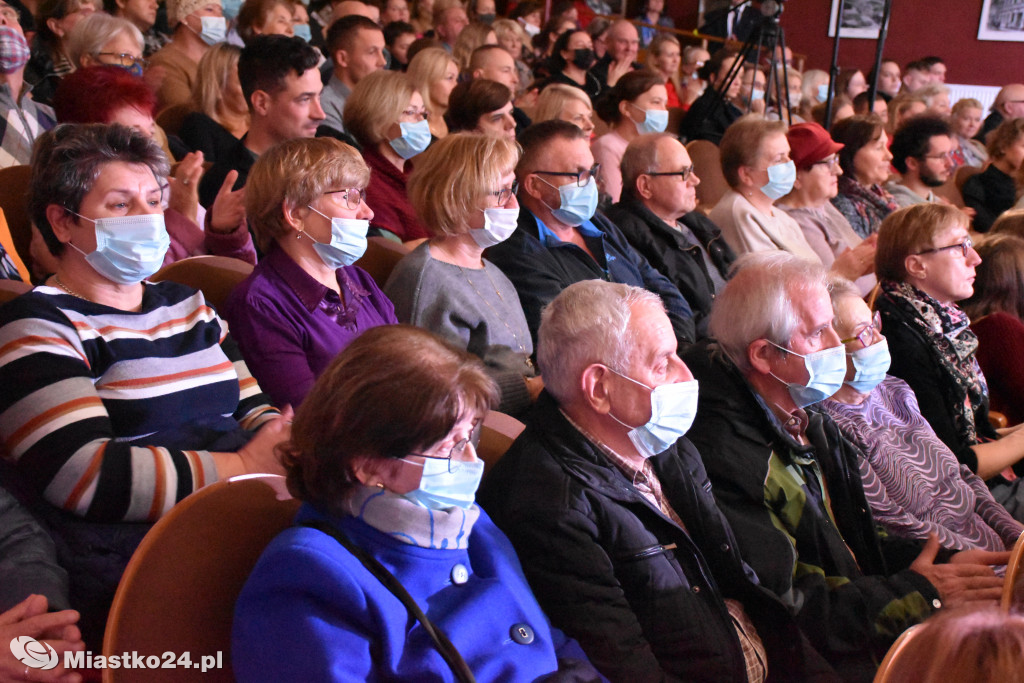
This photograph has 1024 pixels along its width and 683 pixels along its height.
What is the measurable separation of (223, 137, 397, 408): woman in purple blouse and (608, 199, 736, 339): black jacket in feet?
4.23

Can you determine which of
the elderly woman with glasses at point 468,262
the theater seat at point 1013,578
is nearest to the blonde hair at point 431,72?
the elderly woman with glasses at point 468,262

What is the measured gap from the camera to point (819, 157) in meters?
4.16

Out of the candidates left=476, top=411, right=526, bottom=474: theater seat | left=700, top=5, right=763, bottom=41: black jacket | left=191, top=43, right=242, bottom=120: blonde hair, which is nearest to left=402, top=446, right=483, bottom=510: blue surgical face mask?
left=476, top=411, right=526, bottom=474: theater seat

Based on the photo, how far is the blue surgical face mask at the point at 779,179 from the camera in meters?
3.81

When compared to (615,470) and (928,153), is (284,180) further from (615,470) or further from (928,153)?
(928,153)

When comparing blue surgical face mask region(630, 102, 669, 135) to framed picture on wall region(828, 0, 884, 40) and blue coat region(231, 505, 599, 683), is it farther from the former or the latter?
framed picture on wall region(828, 0, 884, 40)

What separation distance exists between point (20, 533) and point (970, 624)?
1.29 metres

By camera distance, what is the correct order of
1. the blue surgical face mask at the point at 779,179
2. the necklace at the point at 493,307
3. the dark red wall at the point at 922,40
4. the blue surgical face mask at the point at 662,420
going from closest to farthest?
the blue surgical face mask at the point at 662,420 → the necklace at the point at 493,307 → the blue surgical face mask at the point at 779,179 → the dark red wall at the point at 922,40

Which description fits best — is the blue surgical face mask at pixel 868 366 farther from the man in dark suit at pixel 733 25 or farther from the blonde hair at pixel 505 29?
the man in dark suit at pixel 733 25

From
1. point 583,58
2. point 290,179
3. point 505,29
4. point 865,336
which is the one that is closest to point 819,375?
point 865,336

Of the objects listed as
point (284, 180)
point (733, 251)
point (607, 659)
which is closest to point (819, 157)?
point (733, 251)

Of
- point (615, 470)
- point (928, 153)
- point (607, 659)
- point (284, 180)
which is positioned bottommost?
point (928, 153)

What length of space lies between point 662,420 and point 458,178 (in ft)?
3.61

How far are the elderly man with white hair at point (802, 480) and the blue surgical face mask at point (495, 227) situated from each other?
0.67 m
